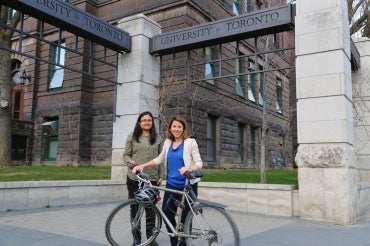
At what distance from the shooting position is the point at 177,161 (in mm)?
5305

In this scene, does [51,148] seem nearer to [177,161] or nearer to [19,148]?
[19,148]

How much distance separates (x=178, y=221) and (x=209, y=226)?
1.71 feet

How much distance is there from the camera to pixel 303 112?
8453mm

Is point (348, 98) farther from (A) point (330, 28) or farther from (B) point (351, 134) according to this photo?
(A) point (330, 28)

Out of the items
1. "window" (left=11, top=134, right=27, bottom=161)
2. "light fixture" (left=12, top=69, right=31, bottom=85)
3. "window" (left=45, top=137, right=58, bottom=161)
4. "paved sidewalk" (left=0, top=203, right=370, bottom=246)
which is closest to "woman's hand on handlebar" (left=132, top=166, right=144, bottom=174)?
A: "paved sidewalk" (left=0, top=203, right=370, bottom=246)

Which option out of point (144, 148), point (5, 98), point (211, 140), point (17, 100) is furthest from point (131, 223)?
point (17, 100)

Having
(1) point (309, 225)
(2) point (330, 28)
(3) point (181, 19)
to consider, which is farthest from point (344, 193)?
(3) point (181, 19)

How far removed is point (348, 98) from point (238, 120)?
51.4 feet

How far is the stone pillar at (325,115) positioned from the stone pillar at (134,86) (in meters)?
4.39

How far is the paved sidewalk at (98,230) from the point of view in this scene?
234 inches

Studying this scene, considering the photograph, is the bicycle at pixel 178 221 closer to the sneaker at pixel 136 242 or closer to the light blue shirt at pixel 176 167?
the sneaker at pixel 136 242

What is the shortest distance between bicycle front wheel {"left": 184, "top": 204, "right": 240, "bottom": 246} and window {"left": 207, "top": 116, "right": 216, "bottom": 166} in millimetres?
16525

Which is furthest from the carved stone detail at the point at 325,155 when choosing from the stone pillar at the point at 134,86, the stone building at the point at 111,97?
the stone building at the point at 111,97

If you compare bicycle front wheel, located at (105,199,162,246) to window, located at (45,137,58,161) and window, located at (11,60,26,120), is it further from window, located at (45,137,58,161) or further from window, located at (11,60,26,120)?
window, located at (11,60,26,120)
